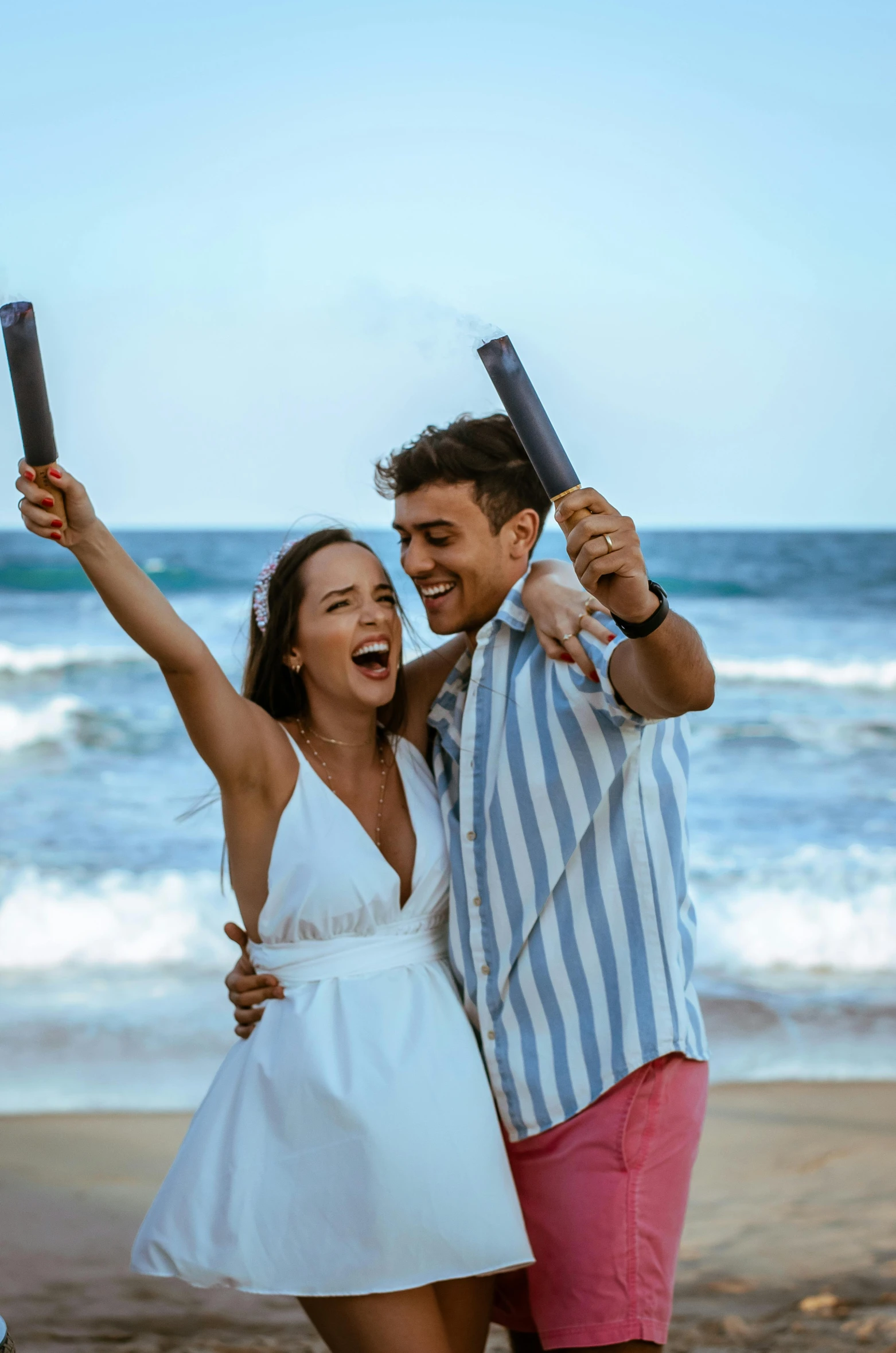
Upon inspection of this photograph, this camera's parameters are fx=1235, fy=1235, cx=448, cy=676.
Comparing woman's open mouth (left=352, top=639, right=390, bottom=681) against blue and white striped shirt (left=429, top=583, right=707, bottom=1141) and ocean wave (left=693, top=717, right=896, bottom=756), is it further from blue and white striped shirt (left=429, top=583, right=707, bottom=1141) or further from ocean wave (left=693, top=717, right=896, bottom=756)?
ocean wave (left=693, top=717, right=896, bottom=756)

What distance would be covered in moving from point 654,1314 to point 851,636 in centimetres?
1766

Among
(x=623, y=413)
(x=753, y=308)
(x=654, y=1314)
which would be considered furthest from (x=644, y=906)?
(x=753, y=308)

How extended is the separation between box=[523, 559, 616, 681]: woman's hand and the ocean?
0.68 m

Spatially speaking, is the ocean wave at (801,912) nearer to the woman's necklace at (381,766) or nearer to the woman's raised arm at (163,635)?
the woman's necklace at (381,766)

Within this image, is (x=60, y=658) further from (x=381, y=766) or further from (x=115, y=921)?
(x=381, y=766)

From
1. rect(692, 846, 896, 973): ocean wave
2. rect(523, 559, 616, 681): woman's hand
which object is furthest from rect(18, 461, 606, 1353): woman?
rect(692, 846, 896, 973): ocean wave

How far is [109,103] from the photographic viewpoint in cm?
1466

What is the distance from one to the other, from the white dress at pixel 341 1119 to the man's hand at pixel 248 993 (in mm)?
26

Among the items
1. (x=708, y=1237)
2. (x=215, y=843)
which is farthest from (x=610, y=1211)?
(x=215, y=843)

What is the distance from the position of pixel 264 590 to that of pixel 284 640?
184 mm

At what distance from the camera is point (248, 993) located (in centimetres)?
281

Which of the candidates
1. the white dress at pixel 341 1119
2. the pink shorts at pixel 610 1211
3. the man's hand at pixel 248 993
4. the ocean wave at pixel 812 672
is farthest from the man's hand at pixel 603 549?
the ocean wave at pixel 812 672

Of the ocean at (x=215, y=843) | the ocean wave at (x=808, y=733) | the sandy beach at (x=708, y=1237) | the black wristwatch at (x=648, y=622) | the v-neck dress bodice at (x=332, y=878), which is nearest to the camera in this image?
the black wristwatch at (x=648, y=622)

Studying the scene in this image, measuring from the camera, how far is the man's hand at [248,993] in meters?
2.78
